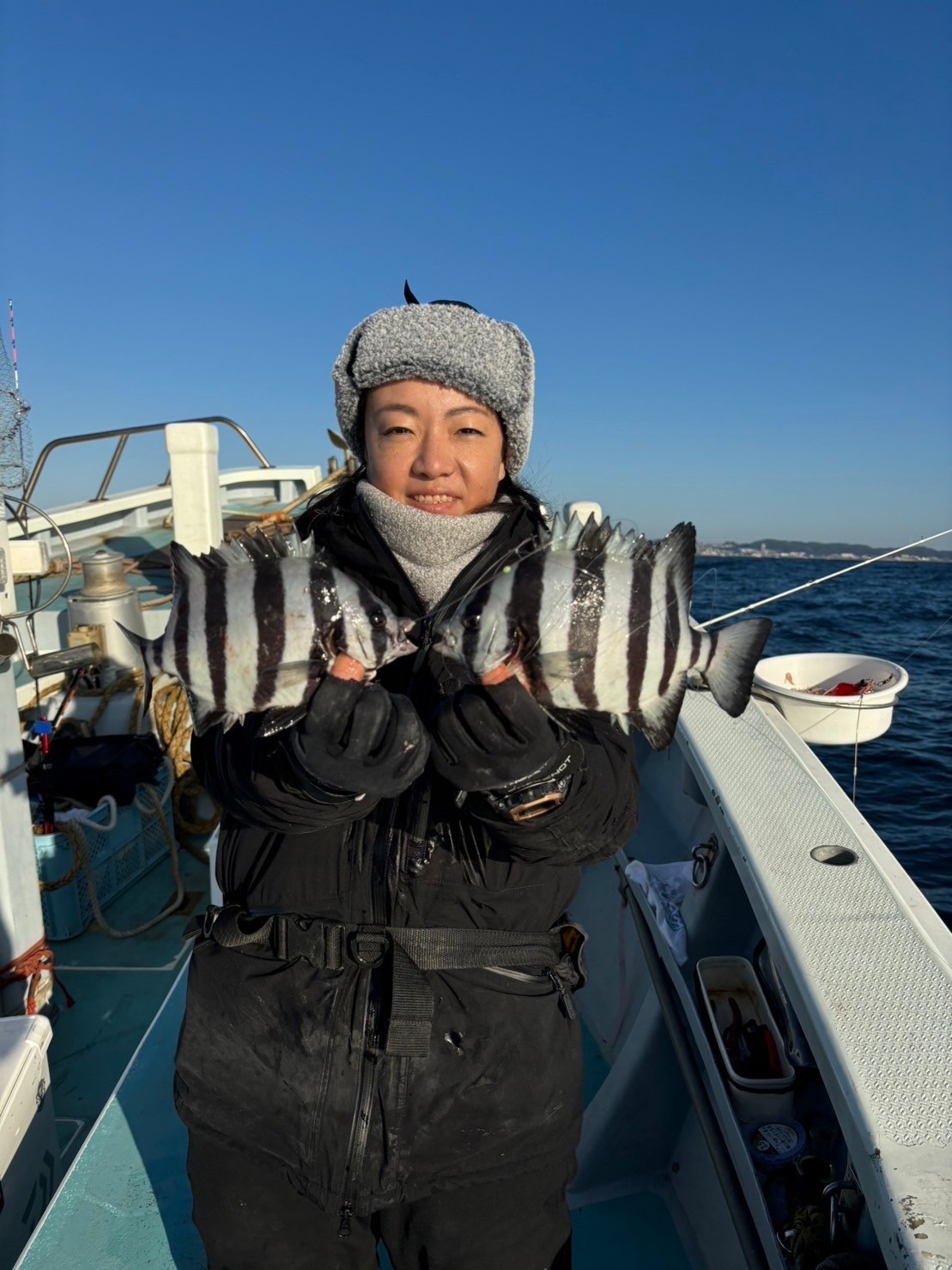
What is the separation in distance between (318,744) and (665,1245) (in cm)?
239

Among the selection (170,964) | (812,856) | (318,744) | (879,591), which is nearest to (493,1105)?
(318,744)

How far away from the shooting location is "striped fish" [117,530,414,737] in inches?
65.7

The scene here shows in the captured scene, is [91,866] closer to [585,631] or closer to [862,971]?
[585,631]

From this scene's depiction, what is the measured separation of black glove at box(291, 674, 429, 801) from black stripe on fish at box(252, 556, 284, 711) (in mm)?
143

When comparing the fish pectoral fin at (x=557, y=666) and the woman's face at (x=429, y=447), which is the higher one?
the woman's face at (x=429, y=447)

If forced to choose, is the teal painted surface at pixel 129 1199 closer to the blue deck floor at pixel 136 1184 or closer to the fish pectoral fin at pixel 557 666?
the blue deck floor at pixel 136 1184

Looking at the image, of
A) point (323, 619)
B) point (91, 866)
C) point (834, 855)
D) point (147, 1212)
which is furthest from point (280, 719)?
point (91, 866)

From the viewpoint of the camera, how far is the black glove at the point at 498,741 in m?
1.53

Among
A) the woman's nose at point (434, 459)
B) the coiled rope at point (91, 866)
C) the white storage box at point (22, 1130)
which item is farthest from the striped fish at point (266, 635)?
the coiled rope at point (91, 866)

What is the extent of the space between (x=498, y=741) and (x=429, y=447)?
0.79 metres

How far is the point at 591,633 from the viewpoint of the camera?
1678 mm

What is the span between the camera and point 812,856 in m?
2.41

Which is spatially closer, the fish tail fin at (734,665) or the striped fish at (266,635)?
the striped fish at (266,635)

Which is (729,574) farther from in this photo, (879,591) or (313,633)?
(313,633)
